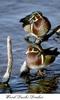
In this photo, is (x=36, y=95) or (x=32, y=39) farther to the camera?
(x=32, y=39)

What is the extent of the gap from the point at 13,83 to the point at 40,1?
2.51 ft

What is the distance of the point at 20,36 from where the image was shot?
2572 millimetres

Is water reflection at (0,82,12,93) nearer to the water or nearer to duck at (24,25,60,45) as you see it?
the water

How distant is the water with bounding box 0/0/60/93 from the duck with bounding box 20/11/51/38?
0.24 ft

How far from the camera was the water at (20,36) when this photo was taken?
7.70 ft

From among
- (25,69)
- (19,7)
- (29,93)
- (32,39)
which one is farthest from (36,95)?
(19,7)

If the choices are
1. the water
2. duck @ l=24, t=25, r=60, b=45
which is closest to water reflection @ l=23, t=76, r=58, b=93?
the water

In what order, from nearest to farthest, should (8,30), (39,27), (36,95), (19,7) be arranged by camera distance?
(36,95), (39,27), (8,30), (19,7)

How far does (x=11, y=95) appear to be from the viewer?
231 centimetres

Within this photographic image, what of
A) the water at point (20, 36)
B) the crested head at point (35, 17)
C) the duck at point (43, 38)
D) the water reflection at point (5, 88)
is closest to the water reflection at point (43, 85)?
the water at point (20, 36)

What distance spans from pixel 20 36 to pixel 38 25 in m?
0.17

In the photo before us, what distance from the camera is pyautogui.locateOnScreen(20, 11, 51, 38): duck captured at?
2.46 meters

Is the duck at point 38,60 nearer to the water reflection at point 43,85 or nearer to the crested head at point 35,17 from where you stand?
the water reflection at point 43,85

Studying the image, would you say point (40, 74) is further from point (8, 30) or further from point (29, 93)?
point (8, 30)
